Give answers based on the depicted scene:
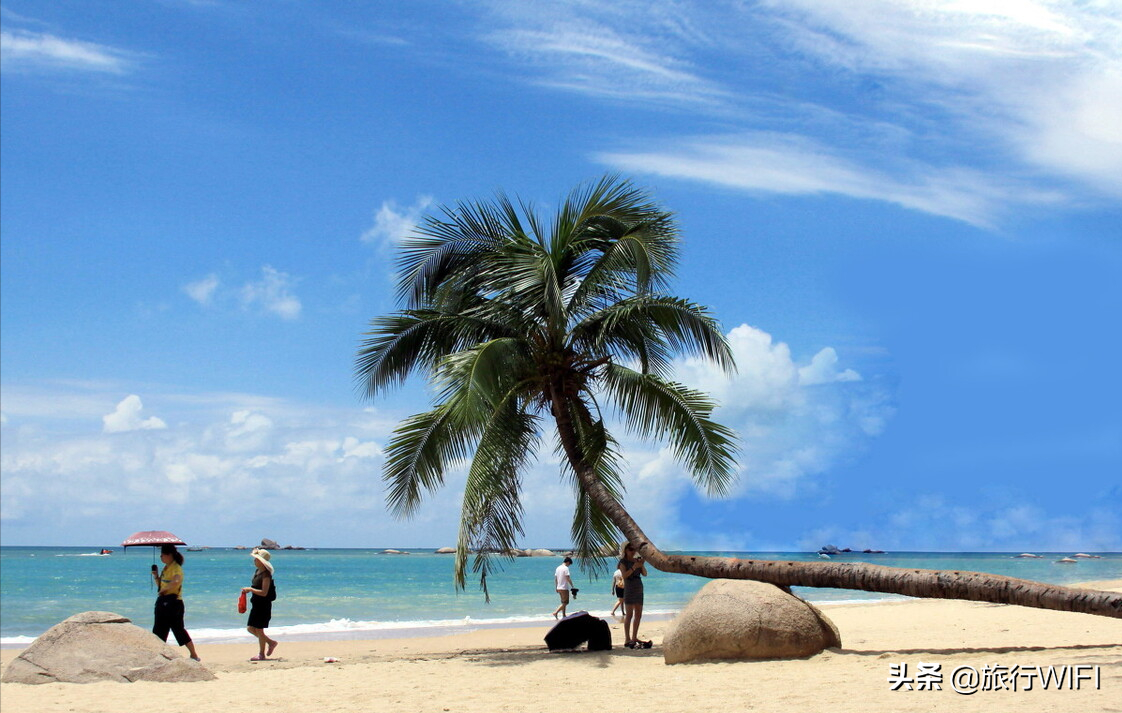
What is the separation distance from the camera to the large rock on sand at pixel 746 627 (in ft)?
33.2

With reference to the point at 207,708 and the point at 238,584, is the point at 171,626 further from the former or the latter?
the point at 238,584

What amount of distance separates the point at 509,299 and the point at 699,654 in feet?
18.7

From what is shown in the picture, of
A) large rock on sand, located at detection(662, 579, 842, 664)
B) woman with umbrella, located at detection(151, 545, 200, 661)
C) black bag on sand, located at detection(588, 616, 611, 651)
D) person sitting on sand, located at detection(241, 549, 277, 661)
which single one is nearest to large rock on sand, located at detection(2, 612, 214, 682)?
woman with umbrella, located at detection(151, 545, 200, 661)

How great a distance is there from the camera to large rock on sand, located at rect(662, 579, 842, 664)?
1013cm

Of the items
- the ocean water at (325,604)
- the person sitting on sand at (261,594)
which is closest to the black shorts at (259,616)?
the person sitting on sand at (261,594)

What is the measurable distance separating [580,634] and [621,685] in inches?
137

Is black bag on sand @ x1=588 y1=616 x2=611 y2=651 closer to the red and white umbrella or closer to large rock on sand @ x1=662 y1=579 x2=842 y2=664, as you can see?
large rock on sand @ x1=662 y1=579 x2=842 y2=664

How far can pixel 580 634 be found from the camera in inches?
509

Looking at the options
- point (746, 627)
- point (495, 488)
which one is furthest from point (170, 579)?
point (746, 627)

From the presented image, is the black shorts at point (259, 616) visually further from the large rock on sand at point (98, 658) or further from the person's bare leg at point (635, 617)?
the person's bare leg at point (635, 617)

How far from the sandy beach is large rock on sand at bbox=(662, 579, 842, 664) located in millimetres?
189

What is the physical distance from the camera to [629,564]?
512 inches

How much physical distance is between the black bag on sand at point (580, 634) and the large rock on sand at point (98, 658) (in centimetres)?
451

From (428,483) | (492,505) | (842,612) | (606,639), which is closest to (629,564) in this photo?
(606,639)
